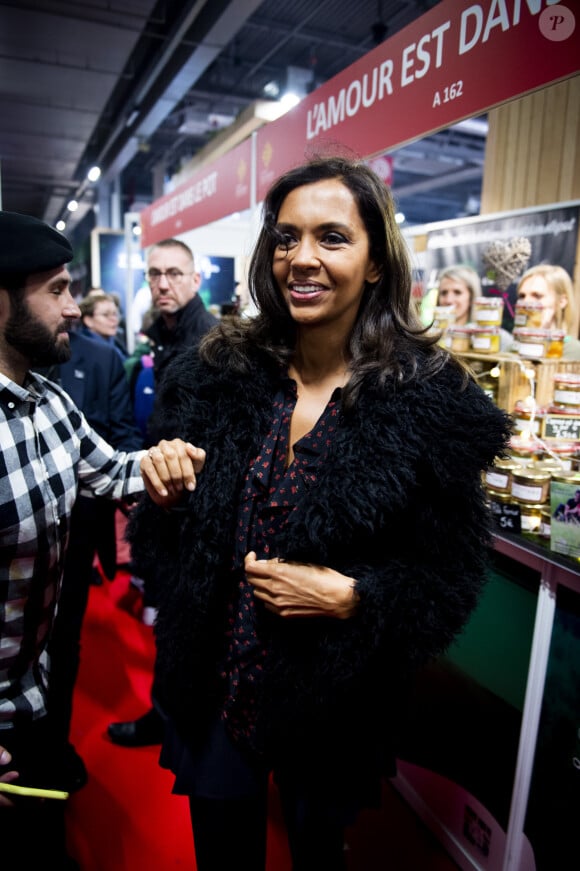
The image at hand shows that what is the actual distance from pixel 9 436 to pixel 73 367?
1.36 metres

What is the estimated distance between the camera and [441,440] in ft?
3.67

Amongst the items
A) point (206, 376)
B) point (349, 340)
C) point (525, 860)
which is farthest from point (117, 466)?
point (525, 860)

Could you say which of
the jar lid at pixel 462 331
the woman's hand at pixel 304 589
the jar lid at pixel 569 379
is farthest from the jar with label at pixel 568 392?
the woman's hand at pixel 304 589

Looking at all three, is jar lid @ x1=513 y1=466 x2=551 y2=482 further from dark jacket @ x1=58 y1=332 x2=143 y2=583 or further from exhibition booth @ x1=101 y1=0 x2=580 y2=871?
dark jacket @ x1=58 y1=332 x2=143 y2=583

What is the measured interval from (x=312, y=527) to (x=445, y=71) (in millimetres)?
1504

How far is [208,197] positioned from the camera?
4492mm

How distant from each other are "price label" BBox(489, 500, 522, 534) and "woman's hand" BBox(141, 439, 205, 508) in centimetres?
92

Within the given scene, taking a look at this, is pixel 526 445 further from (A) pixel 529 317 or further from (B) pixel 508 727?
(B) pixel 508 727

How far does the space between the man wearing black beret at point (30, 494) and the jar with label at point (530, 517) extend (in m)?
1.05

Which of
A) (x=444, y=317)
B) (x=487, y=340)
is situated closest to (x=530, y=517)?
(x=487, y=340)

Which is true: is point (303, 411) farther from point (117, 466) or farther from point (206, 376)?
point (117, 466)

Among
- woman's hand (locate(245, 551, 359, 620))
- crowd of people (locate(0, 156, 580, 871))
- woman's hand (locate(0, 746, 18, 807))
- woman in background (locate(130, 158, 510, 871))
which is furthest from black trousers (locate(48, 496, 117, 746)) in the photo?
woman's hand (locate(245, 551, 359, 620))

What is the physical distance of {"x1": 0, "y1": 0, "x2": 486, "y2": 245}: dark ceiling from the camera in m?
5.94

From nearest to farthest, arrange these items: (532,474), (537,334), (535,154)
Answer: (532,474) < (537,334) < (535,154)
